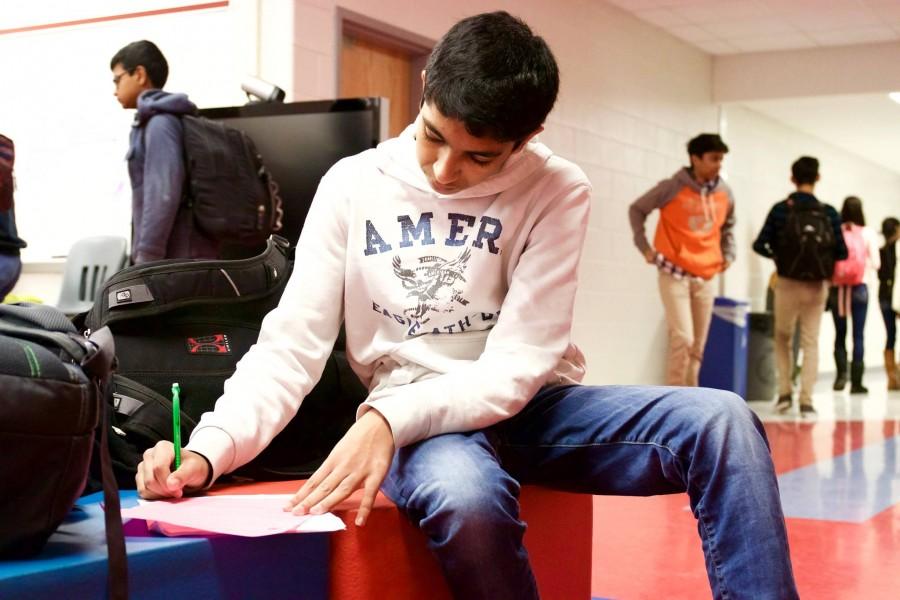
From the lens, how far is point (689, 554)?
2588mm

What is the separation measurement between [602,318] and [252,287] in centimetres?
508

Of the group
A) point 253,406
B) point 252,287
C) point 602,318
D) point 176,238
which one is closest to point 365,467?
point 253,406

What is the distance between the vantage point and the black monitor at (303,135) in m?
2.88

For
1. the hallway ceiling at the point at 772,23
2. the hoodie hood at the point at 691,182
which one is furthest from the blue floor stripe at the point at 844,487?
the hallway ceiling at the point at 772,23

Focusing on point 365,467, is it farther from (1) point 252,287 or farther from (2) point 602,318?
(2) point 602,318

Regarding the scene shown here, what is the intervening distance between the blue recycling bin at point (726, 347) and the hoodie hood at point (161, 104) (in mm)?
4590

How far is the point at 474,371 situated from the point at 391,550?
25cm

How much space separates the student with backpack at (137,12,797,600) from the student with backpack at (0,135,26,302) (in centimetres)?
150

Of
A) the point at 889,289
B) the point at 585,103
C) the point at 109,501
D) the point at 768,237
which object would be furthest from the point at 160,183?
the point at 889,289

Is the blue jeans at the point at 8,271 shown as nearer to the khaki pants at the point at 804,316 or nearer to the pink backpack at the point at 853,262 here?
the khaki pants at the point at 804,316

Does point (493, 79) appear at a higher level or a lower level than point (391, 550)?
higher

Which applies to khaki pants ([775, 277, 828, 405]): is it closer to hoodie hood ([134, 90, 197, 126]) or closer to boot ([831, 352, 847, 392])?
boot ([831, 352, 847, 392])

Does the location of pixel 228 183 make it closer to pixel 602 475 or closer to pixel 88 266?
pixel 88 266

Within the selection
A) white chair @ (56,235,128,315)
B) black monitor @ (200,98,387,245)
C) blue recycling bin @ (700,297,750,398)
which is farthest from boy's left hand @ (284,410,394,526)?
blue recycling bin @ (700,297,750,398)
